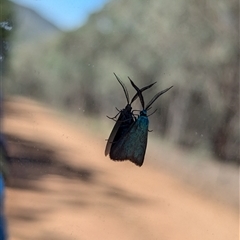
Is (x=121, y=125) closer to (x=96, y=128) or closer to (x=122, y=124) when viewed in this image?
(x=122, y=124)

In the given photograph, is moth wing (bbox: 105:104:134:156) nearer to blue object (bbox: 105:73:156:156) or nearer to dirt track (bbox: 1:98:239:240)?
blue object (bbox: 105:73:156:156)

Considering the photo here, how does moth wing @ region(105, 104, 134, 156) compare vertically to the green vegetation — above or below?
below

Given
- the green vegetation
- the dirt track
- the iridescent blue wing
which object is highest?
the green vegetation

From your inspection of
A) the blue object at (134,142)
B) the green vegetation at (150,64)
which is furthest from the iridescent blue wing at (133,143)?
the green vegetation at (150,64)

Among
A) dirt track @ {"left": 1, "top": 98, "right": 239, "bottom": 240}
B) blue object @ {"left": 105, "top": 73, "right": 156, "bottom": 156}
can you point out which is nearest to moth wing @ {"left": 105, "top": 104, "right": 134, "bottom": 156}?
blue object @ {"left": 105, "top": 73, "right": 156, "bottom": 156}

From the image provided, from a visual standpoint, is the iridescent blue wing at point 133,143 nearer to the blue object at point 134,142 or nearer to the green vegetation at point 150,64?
the blue object at point 134,142

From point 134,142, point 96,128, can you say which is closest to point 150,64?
point 96,128

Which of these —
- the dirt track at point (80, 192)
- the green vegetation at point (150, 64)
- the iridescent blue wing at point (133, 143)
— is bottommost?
the dirt track at point (80, 192)
